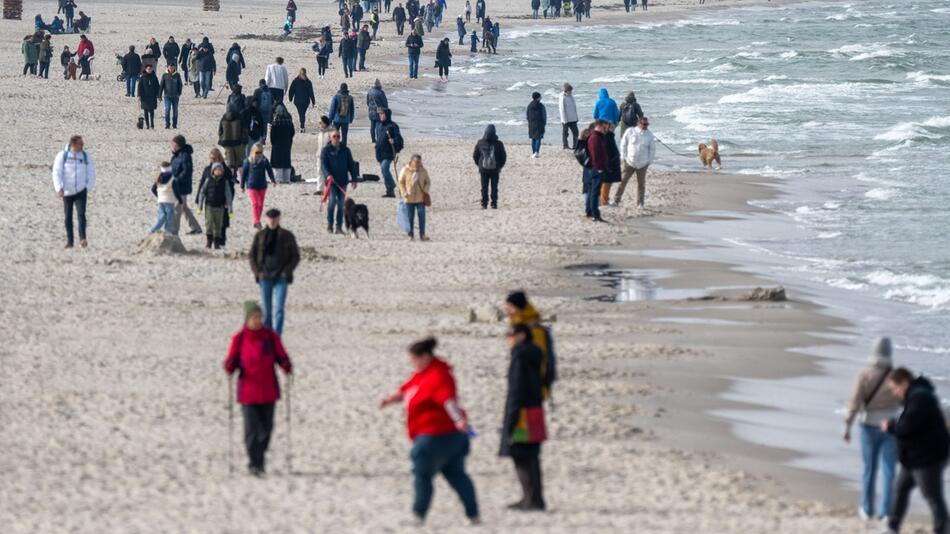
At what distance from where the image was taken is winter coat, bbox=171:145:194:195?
21219 mm

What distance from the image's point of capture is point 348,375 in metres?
15.5

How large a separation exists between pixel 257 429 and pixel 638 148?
14561 millimetres

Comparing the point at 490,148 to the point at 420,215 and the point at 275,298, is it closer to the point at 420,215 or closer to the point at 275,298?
the point at 420,215

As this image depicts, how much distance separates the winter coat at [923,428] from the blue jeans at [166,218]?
12.6m

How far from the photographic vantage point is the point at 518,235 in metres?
23.9

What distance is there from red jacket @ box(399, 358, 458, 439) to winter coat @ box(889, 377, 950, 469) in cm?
284

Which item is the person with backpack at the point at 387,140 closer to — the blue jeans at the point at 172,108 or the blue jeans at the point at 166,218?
the blue jeans at the point at 166,218

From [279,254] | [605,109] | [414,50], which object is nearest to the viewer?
[279,254]

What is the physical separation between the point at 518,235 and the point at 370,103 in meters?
7.77

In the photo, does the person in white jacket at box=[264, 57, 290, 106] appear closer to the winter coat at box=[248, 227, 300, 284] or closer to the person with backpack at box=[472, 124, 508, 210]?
the person with backpack at box=[472, 124, 508, 210]

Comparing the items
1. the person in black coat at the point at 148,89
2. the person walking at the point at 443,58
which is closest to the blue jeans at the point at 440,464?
the person in black coat at the point at 148,89

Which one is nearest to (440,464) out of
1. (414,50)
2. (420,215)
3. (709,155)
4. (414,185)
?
(414,185)

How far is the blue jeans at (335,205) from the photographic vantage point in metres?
22.8

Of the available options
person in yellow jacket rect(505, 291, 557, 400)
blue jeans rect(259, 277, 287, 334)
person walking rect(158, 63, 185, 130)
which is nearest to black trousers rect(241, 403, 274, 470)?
person in yellow jacket rect(505, 291, 557, 400)
